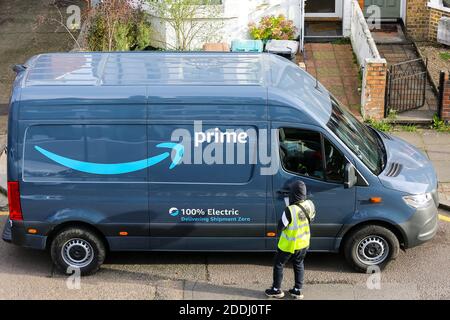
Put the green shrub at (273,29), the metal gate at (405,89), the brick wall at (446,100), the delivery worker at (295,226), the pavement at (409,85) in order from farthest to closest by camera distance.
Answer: the green shrub at (273,29)
the metal gate at (405,89)
the pavement at (409,85)
the brick wall at (446,100)
the delivery worker at (295,226)

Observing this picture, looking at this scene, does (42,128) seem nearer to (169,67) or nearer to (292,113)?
(169,67)

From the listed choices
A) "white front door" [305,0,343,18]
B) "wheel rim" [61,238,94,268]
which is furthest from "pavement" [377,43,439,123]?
"wheel rim" [61,238,94,268]

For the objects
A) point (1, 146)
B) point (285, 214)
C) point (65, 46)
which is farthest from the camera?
point (65, 46)

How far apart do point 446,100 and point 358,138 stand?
4.67 meters

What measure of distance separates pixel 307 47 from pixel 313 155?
8.04 m

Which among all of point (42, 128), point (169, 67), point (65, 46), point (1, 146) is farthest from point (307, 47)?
point (42, 128)

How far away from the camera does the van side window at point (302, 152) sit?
9.10 m

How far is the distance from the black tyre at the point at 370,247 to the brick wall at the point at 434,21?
8976 mm

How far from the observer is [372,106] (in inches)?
554

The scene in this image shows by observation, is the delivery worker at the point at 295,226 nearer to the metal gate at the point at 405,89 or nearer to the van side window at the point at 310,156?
the van side window at the point at 310,156

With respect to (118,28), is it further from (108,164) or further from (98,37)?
(108,164)

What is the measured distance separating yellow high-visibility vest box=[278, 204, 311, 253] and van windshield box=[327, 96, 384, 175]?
45.8 inches

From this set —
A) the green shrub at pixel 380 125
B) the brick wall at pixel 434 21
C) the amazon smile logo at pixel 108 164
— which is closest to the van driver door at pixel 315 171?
the amazon smile logo at pixel 108 164

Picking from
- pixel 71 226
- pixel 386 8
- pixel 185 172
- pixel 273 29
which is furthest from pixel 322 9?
pixel 71 226
